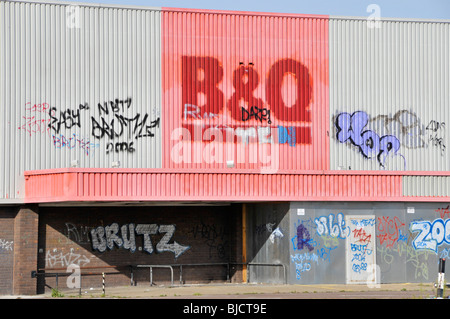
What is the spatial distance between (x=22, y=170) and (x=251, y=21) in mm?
10434

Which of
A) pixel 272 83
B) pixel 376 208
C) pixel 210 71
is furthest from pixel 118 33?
pixel 376 208

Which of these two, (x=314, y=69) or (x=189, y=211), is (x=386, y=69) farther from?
(x=189, y=211)

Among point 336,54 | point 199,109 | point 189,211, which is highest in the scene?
point 336,54

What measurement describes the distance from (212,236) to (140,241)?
2918 millimetres

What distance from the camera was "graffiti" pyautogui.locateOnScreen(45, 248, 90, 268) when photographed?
3421cm

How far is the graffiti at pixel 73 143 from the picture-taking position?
1346 inches

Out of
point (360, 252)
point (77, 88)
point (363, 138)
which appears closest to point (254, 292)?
point (360, 252)

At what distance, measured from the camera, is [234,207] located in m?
36.9

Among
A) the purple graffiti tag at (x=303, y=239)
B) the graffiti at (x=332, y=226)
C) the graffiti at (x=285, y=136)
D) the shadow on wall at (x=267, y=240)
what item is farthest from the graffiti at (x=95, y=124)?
the graffiti at (x=332, y=226)

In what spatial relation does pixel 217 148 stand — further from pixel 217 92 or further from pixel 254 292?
pixel 254 292

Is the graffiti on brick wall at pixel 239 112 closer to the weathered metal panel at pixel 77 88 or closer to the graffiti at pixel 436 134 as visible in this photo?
the weathered metal panel at pixel 77 88

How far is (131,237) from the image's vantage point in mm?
35625

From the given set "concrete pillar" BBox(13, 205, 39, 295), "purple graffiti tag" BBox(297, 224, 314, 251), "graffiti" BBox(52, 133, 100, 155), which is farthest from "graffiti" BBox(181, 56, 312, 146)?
"concrete pillar" BBox(13, 205, 39, 295)

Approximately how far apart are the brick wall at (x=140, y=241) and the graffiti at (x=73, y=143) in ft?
7.59
